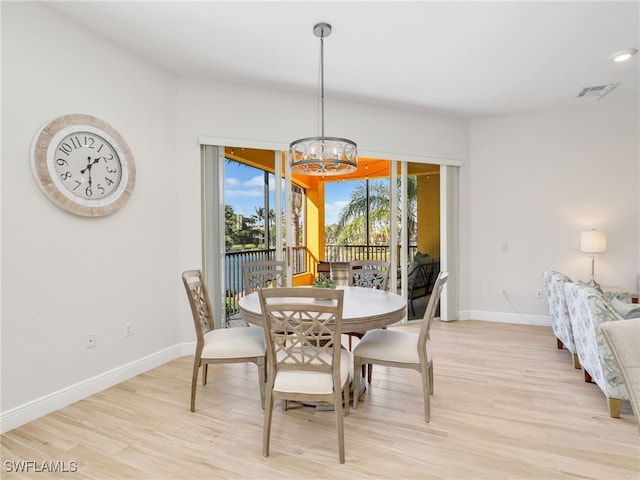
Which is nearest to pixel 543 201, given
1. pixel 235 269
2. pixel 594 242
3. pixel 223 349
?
pixel 594 242

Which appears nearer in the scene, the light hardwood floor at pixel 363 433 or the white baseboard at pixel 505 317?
the light hardwood floor at pixel 363 433

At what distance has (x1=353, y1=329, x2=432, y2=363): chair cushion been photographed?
2416mm

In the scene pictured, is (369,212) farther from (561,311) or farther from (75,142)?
(75,142)

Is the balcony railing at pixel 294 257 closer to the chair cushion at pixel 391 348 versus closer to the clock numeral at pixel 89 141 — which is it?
the clock numeral at pixel 89 141

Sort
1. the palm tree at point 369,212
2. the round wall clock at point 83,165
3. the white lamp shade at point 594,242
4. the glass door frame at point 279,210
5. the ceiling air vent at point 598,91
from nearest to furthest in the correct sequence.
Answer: the round wall clock at point 83,165 < the glass door frame at point 279,210 < the ceiling air vent at point 598,91 < the white lamp shade at point 594,242 < the palm tree at point 369,212

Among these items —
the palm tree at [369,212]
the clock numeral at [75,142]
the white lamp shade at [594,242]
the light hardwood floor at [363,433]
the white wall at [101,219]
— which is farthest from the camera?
the palm tree at [369,212]

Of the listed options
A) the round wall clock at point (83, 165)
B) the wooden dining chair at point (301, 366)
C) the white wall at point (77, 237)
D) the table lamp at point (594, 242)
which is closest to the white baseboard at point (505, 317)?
the table lamp at point (594, 242)

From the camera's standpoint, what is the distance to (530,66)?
3.52 meters

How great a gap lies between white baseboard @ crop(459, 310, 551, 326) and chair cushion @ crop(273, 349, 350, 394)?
3.75 metres

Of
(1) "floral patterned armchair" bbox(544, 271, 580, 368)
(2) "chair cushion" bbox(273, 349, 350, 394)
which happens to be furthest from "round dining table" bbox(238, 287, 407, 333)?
(1) "floral patterned armchair" bbox(544, 271, 580, 368)

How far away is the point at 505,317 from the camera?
5.04 metres

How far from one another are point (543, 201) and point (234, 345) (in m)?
4.50

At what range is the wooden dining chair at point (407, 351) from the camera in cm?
235

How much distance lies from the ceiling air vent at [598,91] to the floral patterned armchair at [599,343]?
2676mm
